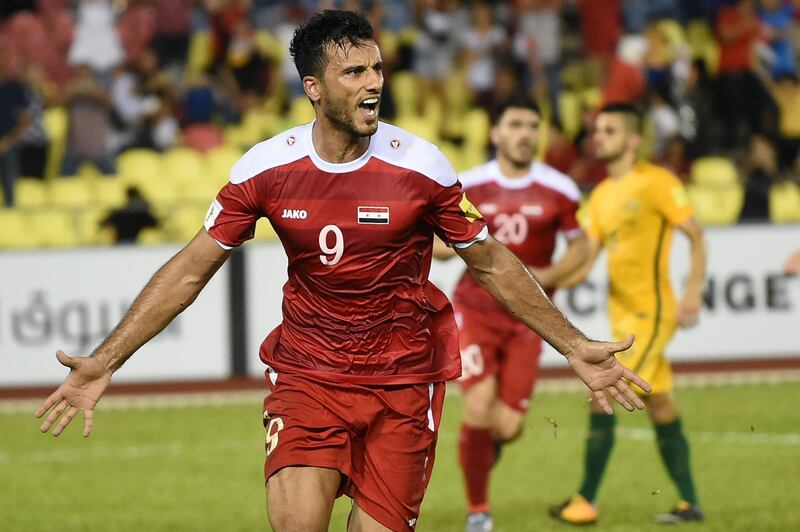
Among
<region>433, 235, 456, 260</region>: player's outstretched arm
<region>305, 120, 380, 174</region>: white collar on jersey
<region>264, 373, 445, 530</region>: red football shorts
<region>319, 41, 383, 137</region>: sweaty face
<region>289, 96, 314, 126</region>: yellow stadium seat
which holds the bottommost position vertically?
<region>264, 373, 445, 530</region>: red football shorts

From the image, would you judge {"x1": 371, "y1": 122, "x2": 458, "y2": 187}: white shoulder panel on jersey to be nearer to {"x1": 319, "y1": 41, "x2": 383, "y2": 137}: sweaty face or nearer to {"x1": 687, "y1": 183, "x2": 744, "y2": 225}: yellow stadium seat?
{"x1": 319, "y1": 41, "x2": 383, "y2": 137}: sweaty face

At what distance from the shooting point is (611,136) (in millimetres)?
9461

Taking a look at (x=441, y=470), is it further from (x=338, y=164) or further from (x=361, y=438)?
(x=338, y=164)

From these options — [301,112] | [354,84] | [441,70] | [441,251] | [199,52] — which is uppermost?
[199,52]

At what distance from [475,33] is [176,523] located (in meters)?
12.0

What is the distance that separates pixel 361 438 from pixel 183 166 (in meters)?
12.2

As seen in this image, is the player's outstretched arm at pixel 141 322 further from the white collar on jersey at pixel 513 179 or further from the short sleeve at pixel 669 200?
the short sleeve at pixel 669 200

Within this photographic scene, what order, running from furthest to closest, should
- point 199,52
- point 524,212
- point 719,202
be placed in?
point 199,52
point 719,202
point 524,212

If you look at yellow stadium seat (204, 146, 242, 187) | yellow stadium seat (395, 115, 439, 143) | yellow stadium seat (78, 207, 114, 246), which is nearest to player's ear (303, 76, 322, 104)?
yellow stadium seat (78, 207, 114, 246)

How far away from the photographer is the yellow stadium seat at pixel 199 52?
64.2 feet

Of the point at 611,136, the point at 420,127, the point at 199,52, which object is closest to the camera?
the point at 611,136

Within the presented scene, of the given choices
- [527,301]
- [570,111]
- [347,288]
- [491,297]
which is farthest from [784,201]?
[347,288]

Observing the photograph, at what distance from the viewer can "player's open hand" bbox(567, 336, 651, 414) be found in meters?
5.62

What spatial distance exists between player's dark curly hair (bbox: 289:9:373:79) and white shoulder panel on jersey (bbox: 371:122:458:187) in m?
0.35
